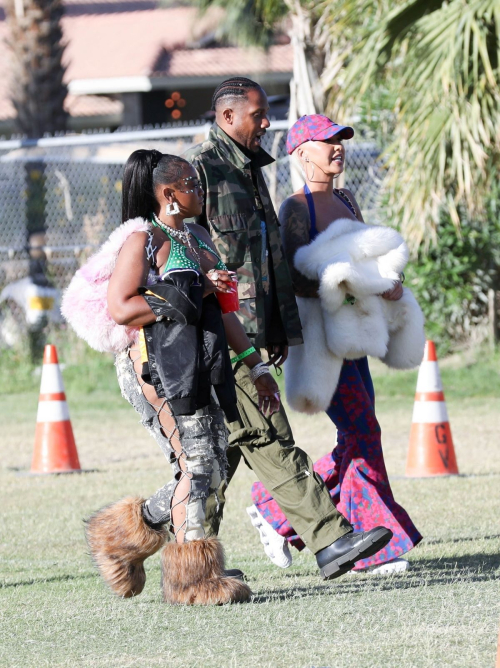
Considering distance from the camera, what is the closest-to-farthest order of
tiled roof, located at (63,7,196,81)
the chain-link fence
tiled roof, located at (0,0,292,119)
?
the chain-link fence < tiled roof, located at (0,0,292,119) < tiled roof, located at (63,7,196,81)

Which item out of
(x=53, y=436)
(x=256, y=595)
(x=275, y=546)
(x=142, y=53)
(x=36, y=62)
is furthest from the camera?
(x=142, y=53)

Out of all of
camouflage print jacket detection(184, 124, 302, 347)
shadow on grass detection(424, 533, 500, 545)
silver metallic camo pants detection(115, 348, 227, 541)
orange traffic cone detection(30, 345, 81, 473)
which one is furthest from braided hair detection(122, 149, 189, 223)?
orange traffic cone detection(30, 345, 81, 473)

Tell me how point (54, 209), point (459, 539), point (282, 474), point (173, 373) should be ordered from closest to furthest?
point (173, 373), point (282, 474), point (459, 539), point (54, 209)

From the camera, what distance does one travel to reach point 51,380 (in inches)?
326

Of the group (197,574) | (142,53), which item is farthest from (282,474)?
(142,53)

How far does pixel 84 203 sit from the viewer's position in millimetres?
14750

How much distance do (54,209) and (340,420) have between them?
10069 millimetres

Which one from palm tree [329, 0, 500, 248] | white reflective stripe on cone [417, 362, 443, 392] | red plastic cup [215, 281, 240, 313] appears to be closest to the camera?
red plastic cup [215, 281, 240, 313]

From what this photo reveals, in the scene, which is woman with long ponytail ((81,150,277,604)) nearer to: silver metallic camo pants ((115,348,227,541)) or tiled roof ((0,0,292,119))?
silver metallic camo pants ((115,348,227,541))

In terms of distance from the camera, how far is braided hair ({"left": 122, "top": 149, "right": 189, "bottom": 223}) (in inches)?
172

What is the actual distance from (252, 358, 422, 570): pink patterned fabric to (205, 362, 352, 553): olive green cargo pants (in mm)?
433

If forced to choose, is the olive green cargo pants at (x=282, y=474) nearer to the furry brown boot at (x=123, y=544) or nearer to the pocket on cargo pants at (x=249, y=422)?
the pocket on cargo pants at (x=249, y=422)

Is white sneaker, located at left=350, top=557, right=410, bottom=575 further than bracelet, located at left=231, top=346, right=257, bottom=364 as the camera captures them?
Yes

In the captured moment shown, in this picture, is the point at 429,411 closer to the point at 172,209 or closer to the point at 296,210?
the point at 296,210
